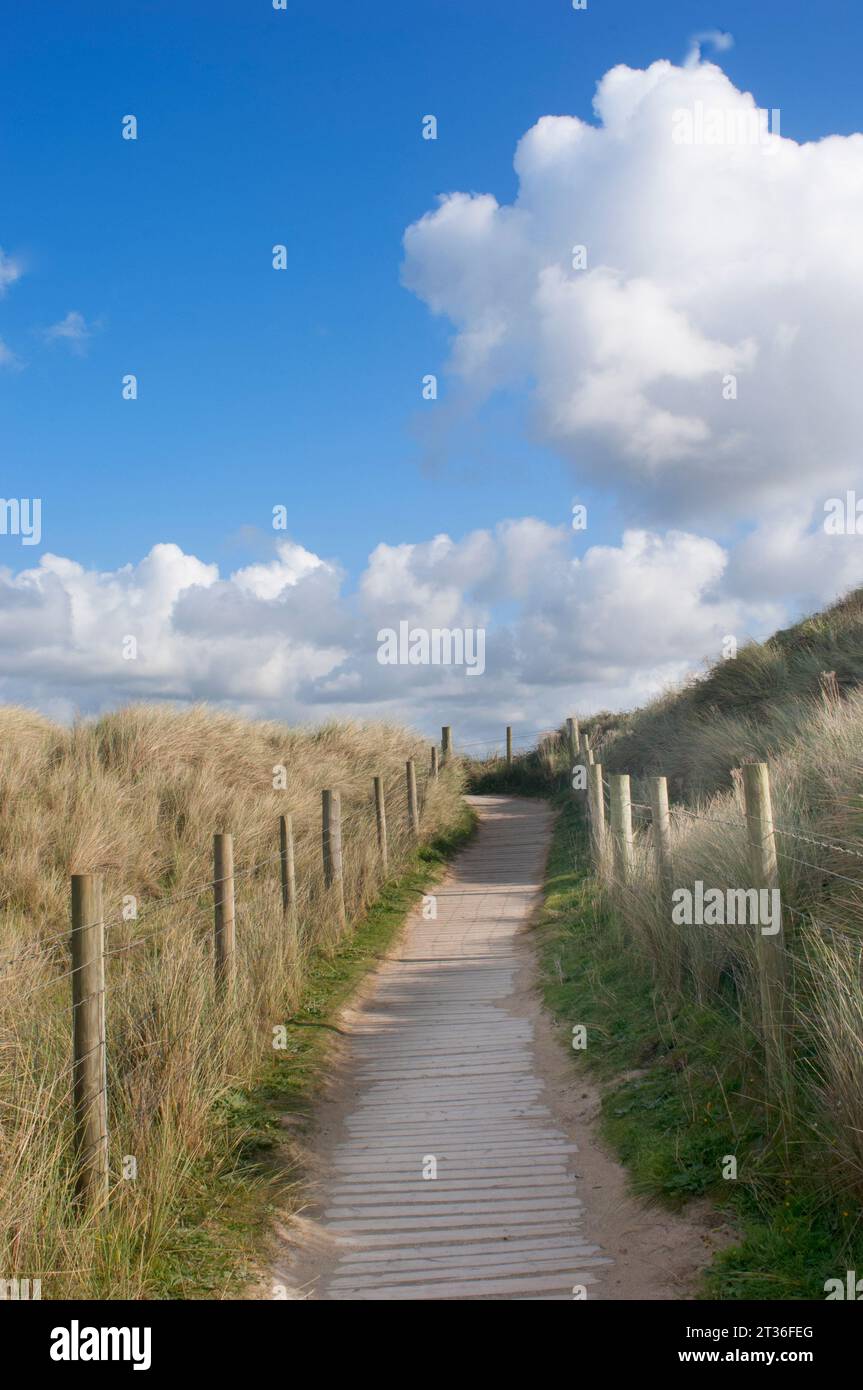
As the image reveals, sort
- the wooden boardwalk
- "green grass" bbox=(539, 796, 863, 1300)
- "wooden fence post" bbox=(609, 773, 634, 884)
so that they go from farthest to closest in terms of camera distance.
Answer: "wooden fence post" bbox=(609, 773, 634, 884), the wooden boardwalk, "green grass" bbox=(539, 796, 863, 1300)

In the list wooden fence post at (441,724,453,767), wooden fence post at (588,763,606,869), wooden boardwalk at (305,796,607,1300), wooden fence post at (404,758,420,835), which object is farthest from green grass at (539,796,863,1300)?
wooden fence post at (441,724,453,767)

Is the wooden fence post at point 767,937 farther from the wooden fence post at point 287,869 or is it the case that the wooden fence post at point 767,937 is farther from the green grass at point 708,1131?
the wooden fence post at point 287,869

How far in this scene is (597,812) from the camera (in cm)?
1407

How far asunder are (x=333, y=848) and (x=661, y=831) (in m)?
5.00

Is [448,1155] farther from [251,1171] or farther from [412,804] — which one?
[412,804]

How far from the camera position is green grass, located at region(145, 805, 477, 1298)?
4695 mm

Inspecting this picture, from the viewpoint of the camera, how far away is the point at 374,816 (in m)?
15.8

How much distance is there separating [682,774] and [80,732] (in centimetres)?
1039

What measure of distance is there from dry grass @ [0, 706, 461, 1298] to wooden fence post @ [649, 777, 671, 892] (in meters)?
3.38

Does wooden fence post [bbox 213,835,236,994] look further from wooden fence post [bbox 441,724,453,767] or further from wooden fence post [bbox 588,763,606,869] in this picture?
wooden fence post [bbox 441,724,453,767]

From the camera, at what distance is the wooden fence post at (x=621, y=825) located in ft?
35.5

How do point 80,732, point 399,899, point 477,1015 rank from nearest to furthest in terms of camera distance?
1. point 477,1015
2. point 399,899
3. point 80,732
